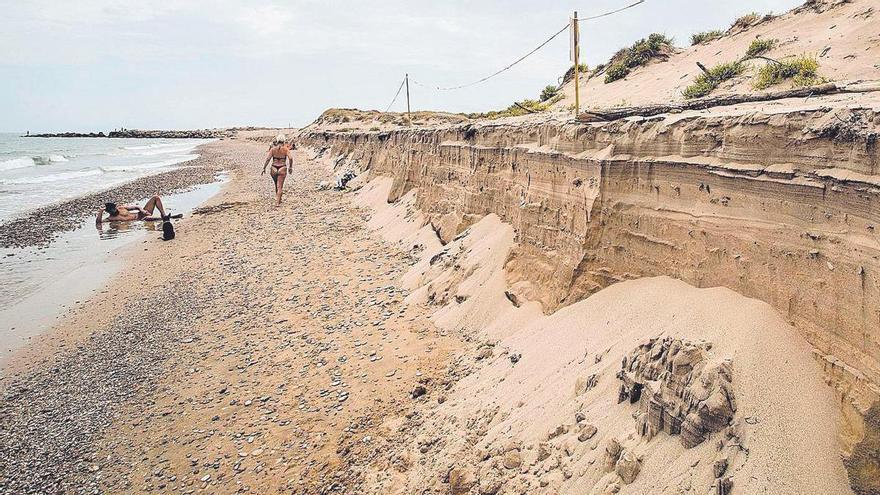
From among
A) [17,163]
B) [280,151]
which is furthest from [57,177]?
[280,151]

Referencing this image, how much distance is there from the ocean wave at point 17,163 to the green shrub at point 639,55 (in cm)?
5624

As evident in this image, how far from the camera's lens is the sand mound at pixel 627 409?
310 centimetres

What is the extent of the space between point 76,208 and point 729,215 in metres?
28.7

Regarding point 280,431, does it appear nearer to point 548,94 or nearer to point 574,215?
point 574,215

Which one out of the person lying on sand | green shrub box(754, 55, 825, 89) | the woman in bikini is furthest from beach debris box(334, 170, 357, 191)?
green shrub box(754, 55, 825, 89)

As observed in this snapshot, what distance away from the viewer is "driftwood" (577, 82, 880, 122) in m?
5.05

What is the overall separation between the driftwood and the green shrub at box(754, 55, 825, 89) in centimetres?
421

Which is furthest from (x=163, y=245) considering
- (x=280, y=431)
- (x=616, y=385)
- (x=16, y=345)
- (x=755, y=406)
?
(x=755, y=406)

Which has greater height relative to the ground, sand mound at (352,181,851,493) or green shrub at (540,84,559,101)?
green shrub at (540,84,559,101)

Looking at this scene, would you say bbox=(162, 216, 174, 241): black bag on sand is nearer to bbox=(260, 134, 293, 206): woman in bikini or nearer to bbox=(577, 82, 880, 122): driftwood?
bbox=(260, 134, 293, 206): woman in bikini

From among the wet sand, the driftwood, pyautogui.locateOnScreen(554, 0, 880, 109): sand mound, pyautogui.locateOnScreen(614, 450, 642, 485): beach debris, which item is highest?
pyautogui.locateOnScreen(554, 0, 880, 109): sand mound

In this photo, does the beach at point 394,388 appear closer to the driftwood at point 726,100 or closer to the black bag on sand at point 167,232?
the driftwood at point 726,100

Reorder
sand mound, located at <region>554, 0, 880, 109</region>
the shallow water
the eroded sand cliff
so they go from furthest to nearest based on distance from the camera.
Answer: the shallow water < sand mound, located at <region>554, 0, 880, 109</region> < the eroded sand cliff

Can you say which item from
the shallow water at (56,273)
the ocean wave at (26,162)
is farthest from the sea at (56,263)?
the ocean wave at (26,162)
